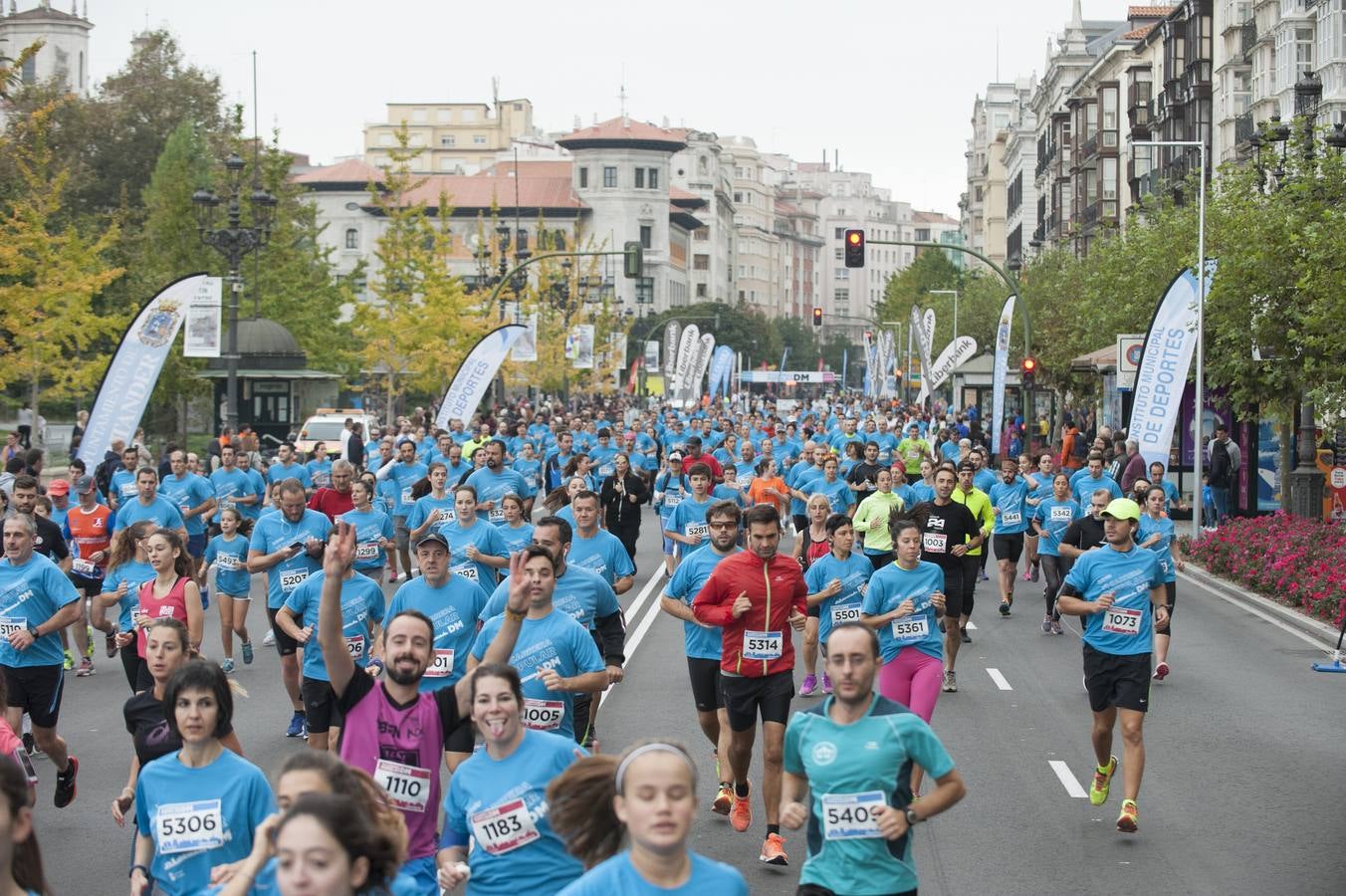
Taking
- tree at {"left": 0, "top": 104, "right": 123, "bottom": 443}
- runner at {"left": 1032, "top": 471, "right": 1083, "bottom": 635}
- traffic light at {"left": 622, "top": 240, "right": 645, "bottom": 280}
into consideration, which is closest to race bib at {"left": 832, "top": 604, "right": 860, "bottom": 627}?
runner at {"left": 1032, "top": 471, "right": 1083, "bottom": 635}

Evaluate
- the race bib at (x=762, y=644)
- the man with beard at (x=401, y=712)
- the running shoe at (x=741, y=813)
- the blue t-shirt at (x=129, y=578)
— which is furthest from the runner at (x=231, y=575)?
the man with beard at (x=401, y=712)

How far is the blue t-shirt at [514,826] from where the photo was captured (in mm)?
5848

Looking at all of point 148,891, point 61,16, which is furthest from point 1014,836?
point 61,16

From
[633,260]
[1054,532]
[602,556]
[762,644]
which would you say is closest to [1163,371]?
[1054,532]

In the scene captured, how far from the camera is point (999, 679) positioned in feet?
51.4

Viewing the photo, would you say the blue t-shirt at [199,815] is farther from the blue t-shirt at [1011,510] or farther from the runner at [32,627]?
the blue t-shirt at [1011,510]

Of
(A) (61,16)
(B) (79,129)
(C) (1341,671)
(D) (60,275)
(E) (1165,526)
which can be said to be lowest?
(C) (1341,671)

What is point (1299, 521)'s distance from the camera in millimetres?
24422

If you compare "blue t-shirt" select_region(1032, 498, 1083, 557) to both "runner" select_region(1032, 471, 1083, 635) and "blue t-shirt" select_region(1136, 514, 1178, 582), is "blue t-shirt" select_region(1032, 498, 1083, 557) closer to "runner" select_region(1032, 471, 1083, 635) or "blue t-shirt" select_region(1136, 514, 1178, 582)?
"runner" select_region(1032, 471, 1083, 635)

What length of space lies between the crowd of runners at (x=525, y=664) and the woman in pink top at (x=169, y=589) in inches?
0.9

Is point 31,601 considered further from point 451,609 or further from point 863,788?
point 863,788

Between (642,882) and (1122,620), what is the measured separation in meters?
6.51

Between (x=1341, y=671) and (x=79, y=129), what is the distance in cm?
7588

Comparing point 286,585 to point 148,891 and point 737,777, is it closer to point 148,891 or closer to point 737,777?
point 737,777
